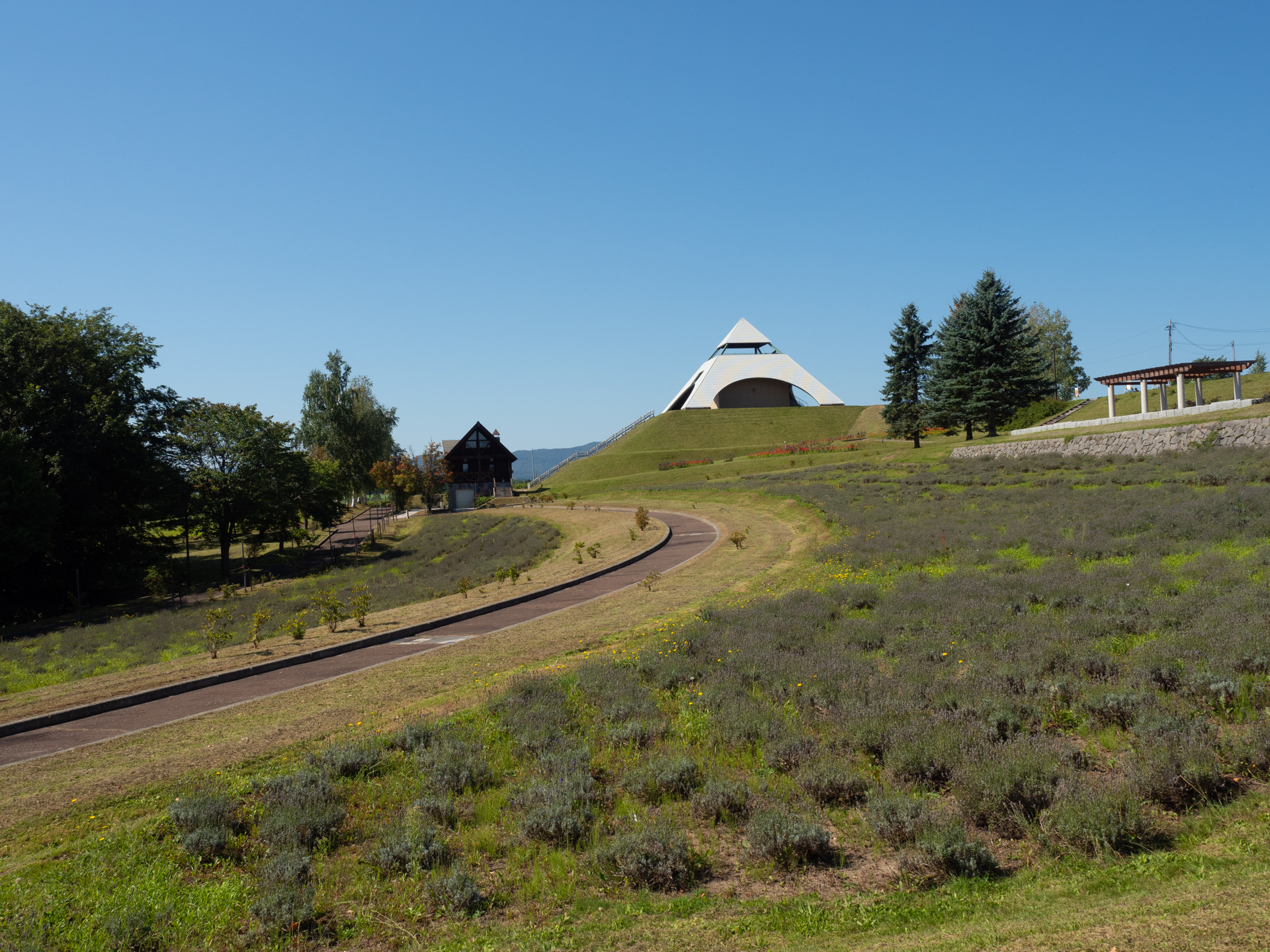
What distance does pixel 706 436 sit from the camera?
84.8m

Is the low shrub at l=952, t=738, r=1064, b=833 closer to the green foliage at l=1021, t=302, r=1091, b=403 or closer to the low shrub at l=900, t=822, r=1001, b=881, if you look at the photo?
A: the low shrub at l=900, t=822, r=1001, b=881

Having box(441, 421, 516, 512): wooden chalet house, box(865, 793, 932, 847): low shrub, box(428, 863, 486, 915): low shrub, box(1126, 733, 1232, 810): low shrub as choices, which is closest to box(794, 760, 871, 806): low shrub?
box(865, 793, 932, 847): low shrub

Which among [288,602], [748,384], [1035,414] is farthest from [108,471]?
[748,384]

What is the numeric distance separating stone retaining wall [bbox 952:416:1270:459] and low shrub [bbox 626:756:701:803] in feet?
103

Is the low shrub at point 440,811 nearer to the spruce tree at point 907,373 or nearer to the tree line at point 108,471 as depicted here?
the tree line at point 108,471

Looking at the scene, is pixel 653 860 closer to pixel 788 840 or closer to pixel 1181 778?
pixel 788 840

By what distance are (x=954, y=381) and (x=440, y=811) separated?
2109 inches

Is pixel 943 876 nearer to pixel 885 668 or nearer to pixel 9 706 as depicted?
pixel 885 668

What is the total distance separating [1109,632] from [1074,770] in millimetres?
4663

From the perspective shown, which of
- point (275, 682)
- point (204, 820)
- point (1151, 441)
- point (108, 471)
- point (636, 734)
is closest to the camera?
point (204, 820)

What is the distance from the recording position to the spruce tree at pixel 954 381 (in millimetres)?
52656

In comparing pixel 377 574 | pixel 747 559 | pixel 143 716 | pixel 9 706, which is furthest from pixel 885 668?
pixel 377 574

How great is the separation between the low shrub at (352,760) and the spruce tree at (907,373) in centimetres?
5393

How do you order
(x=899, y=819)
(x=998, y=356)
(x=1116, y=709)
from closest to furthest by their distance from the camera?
(x=899, y=819) < (x=1116, y=709) < (x=998, y=356)
